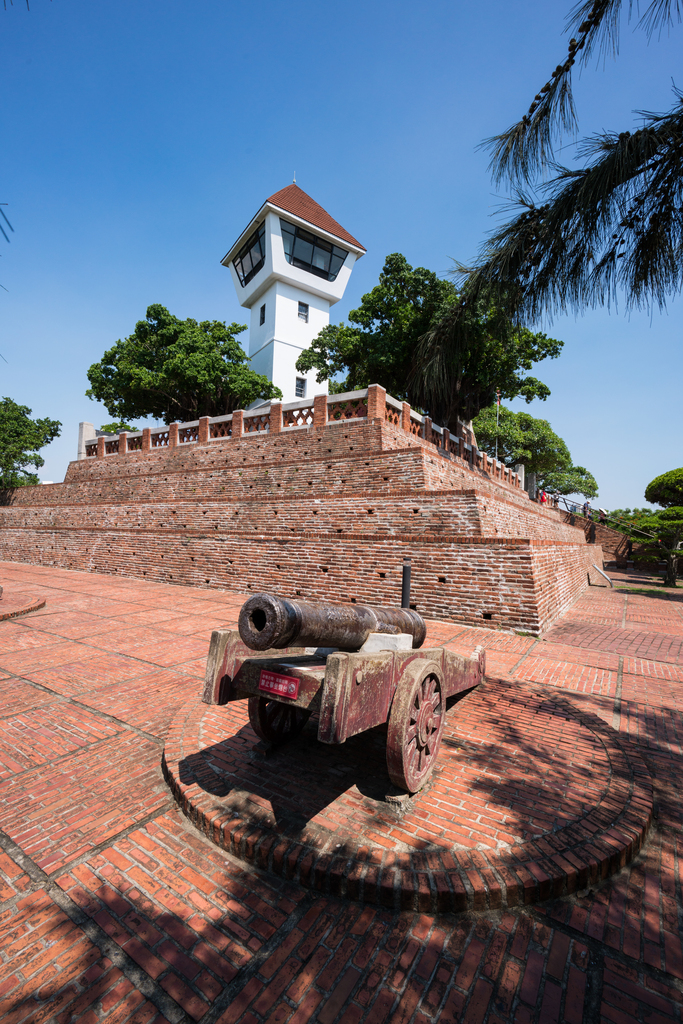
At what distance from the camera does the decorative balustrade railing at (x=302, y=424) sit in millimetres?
13320

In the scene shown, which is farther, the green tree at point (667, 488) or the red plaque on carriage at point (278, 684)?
the green tree at point (667, 488)

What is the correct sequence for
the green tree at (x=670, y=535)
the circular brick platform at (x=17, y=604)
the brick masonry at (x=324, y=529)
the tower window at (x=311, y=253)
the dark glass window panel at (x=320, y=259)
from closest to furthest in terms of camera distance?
the circular brick platform at (x=17, y=604) < the brick masonry at (x=324, y=529) < the green tree at (x=670, y=535) < the tower window at (x=311, y=253) < the dark glass window panel at (x=320, y=259)

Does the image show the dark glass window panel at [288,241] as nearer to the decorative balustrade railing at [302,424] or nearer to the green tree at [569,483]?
the decorative balustrade railing at [302,424]

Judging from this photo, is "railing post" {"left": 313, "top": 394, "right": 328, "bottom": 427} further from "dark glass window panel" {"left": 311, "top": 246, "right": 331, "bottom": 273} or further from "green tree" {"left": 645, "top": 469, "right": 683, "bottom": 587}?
"dark glass window panel" {"left": 311, "top": 246, "right": 331, "bottom": 273}

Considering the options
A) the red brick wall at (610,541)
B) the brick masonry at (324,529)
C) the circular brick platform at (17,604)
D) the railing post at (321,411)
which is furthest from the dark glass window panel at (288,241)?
the circular brick platform at (17,604)

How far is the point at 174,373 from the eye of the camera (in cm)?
2253

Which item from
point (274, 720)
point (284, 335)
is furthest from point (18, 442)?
point (274, 720)

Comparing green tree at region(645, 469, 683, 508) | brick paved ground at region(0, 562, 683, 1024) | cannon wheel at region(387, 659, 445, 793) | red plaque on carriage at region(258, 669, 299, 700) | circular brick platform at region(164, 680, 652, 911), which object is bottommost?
brick paved ground at region(0, 562, 683, 1024)

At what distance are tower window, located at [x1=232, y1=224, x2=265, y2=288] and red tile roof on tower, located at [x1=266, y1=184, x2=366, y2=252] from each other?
2261 millimetres

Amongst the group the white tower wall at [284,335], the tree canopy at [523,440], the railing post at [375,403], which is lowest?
the railing post at [375,403]

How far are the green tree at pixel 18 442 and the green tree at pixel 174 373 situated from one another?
5.61 m

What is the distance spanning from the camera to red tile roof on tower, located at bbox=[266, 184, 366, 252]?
29.1 metres

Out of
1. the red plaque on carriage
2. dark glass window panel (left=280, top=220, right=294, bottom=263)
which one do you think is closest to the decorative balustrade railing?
the red plaque on carriage

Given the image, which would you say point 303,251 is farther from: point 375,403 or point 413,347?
point 375,403
